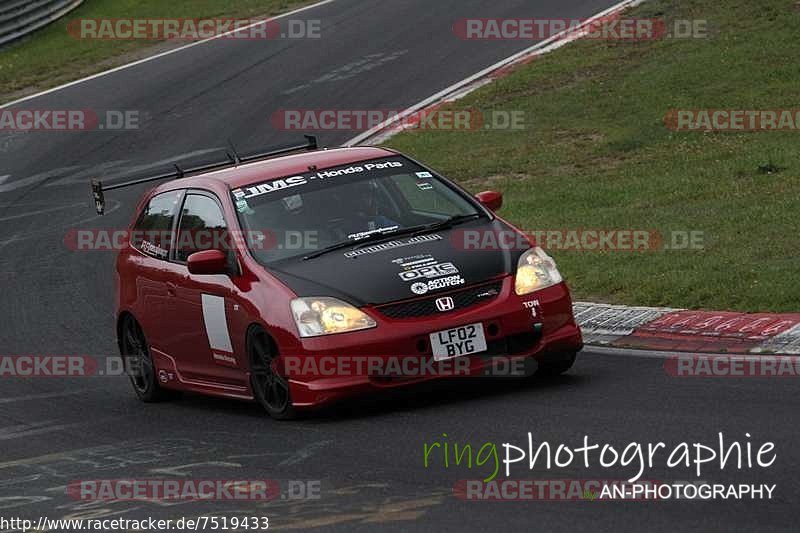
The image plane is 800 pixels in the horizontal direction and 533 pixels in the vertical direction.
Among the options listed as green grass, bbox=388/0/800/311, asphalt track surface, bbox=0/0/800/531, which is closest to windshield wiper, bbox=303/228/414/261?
asphalt track surface, bbox=0/0/800/531

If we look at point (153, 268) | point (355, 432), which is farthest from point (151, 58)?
point (355, 432)

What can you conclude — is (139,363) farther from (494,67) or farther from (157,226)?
(494,67)

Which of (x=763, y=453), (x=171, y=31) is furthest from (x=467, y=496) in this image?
(x=171, y=31)

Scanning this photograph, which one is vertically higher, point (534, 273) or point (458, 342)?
point (534, 273)

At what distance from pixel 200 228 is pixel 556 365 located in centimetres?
267

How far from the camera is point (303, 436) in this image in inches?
373

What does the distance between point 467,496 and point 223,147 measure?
55.5 ft

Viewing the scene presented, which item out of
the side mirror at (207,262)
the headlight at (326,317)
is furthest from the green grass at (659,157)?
the side mirror at (207,262)

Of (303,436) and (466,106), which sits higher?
(466,106)

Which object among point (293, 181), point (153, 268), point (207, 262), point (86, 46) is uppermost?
point (86, 46)

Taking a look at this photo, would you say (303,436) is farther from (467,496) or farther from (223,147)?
(223,147)

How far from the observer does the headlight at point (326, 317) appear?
31.5ft

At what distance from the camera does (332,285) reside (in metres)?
9.79

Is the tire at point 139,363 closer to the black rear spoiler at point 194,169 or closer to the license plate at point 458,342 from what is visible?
the black rear spoiler at point 194,169
